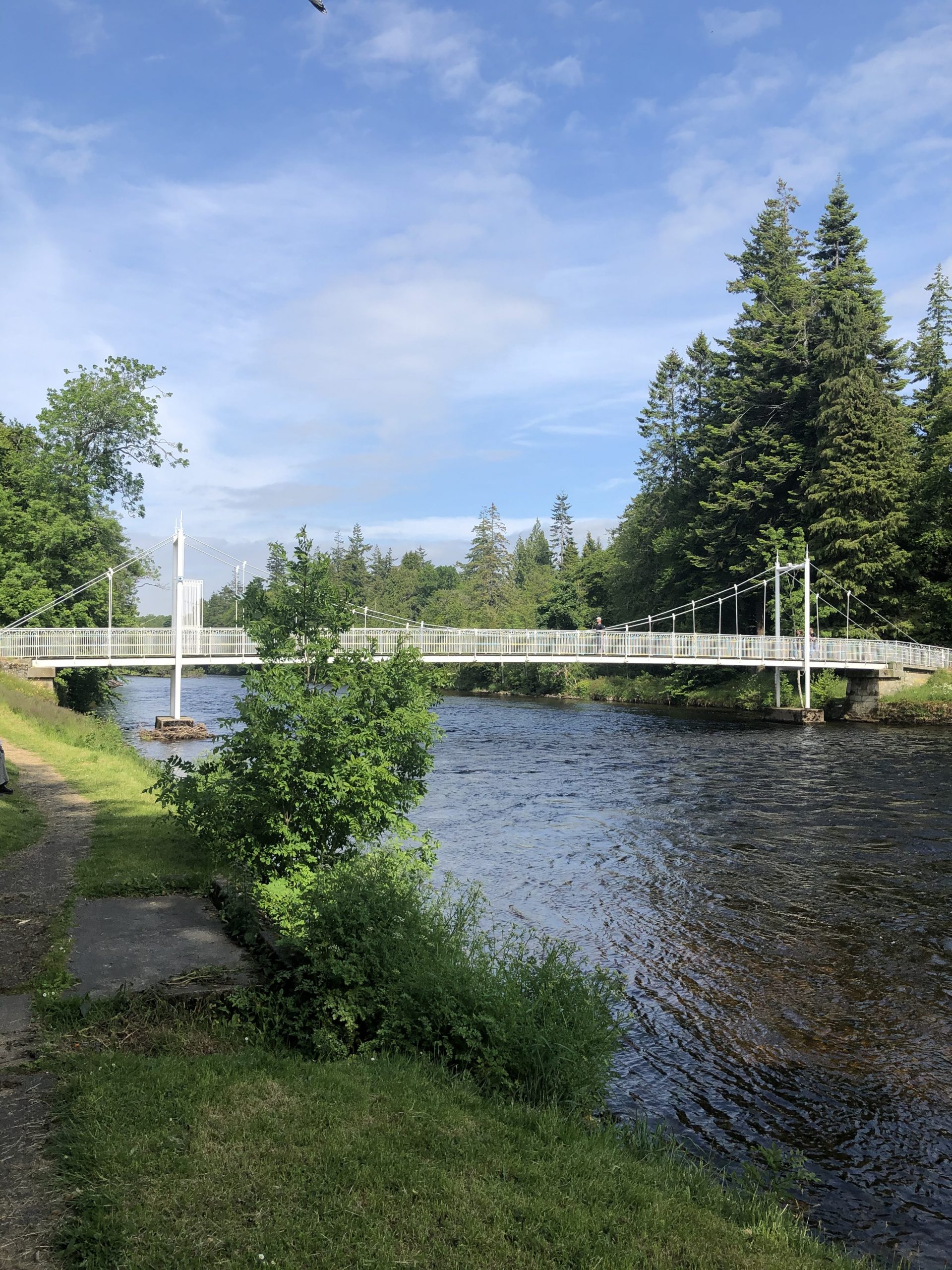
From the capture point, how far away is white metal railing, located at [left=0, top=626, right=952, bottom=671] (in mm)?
33875

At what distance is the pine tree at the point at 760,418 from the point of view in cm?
5172

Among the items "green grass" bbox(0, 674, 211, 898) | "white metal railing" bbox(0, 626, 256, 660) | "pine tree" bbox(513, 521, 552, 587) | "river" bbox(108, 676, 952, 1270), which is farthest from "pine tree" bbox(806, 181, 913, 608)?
"pine tree" bbox(513, 521, 552, 587)

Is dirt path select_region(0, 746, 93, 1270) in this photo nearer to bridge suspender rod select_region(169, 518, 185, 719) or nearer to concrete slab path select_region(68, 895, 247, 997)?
concrete slab path select_region(68, 895, 247, 997)

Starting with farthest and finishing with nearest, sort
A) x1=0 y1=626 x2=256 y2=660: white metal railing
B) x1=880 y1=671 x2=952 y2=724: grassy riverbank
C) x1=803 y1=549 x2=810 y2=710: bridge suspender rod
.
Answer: x1=803 y1=549 x2=810 y2=710: bridge suspender rod
x1=880 y1=671 x2=952 y2=724: grassy riverbank
x1=0 y1=626 x2=256 y2=660: white metal railing

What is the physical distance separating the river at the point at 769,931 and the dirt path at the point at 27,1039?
3970 millimetres

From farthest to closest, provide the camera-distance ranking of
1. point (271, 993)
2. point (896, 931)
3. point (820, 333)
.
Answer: point (820, 333) → point (896, 931) → point (271, 993)

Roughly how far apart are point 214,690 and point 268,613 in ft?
191

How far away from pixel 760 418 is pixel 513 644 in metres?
25.4

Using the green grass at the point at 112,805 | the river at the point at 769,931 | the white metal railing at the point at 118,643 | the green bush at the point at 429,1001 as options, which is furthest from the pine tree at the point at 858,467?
the green bush at the point at 429,1001

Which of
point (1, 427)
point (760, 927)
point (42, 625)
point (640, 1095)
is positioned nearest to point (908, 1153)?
point (640, 1095)

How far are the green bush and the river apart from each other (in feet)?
3.06

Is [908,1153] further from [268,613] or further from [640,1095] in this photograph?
[268,613]

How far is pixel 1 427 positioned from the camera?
42469 millimetres

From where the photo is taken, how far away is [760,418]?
2162 inches
